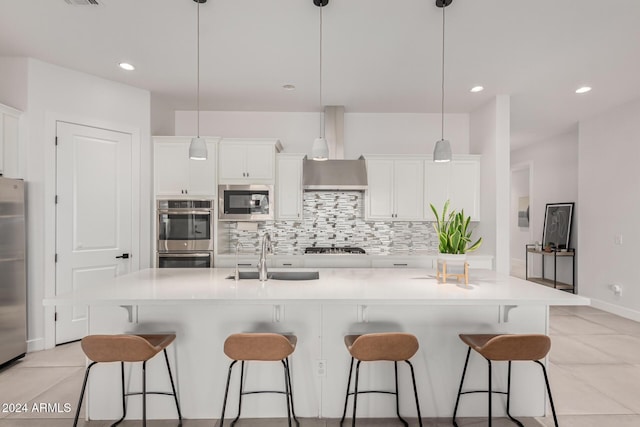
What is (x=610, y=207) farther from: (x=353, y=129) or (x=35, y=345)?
(x=35, y=345)

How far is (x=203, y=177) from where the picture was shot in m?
4.23

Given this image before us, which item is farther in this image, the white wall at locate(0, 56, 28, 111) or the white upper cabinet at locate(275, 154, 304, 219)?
the white upper cabinet at locate(275, 154, 304, 219)

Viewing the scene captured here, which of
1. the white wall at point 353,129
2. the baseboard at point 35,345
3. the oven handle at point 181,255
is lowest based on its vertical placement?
the baseboard at point 35,345

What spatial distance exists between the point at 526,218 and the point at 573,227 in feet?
5.14

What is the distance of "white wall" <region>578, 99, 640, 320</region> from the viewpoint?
447cm

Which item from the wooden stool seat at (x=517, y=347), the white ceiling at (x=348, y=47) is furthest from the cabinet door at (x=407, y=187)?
the wooden stool seat at (x=517, y=347)

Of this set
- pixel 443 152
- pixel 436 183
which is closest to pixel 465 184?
pixel 436 183

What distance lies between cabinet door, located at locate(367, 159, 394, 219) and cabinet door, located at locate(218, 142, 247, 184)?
1.66m

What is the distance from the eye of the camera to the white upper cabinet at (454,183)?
4633 millimetres

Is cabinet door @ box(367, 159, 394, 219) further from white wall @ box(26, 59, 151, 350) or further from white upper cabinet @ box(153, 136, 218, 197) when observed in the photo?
white wall @ box(26, 59, 151, 350)

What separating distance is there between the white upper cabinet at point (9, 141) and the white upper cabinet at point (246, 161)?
195 centimetres

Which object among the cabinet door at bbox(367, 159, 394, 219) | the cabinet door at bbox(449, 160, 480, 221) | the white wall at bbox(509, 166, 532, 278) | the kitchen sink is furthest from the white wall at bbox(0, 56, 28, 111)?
the white wall at bbox(509, 166, 532, 278)

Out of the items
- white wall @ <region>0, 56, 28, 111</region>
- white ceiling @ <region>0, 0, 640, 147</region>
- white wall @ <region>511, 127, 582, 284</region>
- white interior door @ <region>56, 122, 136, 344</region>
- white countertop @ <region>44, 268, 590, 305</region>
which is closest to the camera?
white countertop @ <region>44, 268, 590, 305</region>

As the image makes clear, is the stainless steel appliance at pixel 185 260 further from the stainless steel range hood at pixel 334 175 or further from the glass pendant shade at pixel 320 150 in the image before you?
the glass pendant shade at pixel 320 150
